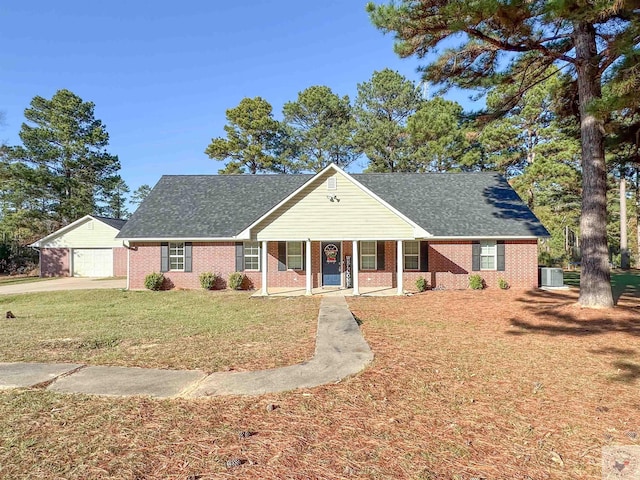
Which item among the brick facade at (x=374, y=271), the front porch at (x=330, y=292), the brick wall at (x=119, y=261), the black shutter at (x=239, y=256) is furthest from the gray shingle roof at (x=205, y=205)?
the brick wall at (x=119, y=261)

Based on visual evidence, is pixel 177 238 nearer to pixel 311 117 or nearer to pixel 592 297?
pixel 592 297

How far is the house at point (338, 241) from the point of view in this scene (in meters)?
14.9

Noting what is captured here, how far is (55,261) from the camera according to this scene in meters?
26.0

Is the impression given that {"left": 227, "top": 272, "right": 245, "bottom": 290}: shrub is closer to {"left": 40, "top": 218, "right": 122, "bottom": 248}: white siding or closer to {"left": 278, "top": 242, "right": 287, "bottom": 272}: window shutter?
{"left": 278, "top": 242, "right": 287, "bottom": 272}: window shutter

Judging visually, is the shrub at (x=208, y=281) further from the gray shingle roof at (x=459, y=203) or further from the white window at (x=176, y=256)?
the gray shingle roof at (x=459, y=203)

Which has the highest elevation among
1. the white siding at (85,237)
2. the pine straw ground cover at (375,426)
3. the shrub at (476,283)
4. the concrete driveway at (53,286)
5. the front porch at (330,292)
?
the white siding at (85,237)

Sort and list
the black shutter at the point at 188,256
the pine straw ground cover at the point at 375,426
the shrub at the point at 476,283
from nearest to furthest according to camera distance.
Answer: the pine straw ground cover at the point at 375,426 → the shrub at the point at 476,283 → the black shutter at the point at 188,256

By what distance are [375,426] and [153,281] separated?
1498 cm

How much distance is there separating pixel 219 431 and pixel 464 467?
2306 millimetres

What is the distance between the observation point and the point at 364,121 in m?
33.9

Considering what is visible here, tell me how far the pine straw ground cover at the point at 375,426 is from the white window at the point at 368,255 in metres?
10.4

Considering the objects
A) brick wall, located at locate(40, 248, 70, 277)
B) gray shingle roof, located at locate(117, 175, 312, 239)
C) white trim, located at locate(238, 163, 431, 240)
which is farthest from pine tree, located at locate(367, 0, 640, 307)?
Answer: brick wall, located at locate(40, 248, 70, 277)

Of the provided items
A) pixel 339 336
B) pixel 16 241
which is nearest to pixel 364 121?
pixel 339 336

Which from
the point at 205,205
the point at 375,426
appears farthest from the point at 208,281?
the point at 375,426
